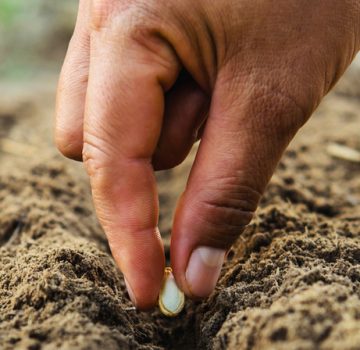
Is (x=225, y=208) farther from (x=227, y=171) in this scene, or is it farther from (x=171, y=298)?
(x=171, y=298)

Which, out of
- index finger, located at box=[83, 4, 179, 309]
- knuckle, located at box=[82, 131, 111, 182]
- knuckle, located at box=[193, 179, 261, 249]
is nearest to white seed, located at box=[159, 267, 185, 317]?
index finger, located at box=[83, 4, 179, 309]

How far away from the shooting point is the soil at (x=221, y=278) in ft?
3.89

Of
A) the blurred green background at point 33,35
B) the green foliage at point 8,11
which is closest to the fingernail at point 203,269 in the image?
the blurred green background at point 33,35

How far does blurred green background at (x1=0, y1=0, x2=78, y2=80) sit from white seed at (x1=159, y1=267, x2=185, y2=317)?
362 centimetres

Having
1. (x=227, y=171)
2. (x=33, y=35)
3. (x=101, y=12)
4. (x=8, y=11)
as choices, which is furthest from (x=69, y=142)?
(x=8, y=11)

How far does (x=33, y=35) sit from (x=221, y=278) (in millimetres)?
4419

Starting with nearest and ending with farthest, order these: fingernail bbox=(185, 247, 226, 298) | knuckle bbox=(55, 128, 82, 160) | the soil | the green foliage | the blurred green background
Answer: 1. the soil
2. fingernail bbox=(185, 247, 226, 298)
3. knuckle bbox=(55, 128, 82, 160)
4. the blurred green background
5. the green foliage

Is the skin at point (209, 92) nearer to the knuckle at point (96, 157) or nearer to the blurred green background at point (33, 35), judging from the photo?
the knuckle at point (96, 157)

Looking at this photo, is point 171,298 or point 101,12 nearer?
point 101,12

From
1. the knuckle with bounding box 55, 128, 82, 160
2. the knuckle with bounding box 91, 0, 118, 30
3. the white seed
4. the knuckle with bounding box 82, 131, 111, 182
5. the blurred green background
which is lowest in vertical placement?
the blurred green background

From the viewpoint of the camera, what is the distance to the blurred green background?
499 cm

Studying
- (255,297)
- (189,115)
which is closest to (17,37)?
(189,115)

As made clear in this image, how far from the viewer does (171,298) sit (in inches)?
61.6

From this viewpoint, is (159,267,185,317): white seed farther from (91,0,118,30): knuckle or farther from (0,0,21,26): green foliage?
(0,0,21,26): green foliage
